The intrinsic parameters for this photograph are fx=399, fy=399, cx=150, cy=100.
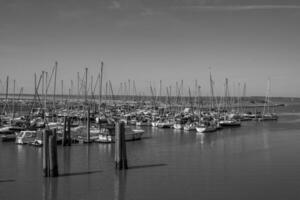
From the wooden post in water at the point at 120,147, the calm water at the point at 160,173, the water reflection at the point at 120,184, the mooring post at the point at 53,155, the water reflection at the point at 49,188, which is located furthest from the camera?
the wooden post in water at the point at 120,147

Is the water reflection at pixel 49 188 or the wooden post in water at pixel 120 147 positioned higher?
the wooden post in water at pixel 120 147

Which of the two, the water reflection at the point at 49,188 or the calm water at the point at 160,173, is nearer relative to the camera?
the water reflection at the point at 49,188

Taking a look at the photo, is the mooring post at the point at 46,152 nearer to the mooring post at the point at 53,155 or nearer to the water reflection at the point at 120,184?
the mooring post at the point at 53,155

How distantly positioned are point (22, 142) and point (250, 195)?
30.0m

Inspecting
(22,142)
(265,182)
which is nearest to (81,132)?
(22,142)

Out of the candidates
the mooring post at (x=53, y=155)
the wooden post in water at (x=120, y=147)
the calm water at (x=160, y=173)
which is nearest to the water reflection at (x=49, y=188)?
the calm water at (x=160, y=173)

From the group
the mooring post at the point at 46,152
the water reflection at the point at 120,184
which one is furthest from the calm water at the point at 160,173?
the mooring post at the point at 46,152

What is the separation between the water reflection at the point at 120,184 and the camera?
81.6 feet

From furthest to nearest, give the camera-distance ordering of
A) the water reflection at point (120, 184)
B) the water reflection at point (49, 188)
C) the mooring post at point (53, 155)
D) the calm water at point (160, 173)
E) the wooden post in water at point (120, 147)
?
the wooden post in water at point (120, 147) < the mooring post at point (53, 155) < the calm water at point (160, 173) < the water reflection at point (120, 184) < the water reflection at point (49, 188)

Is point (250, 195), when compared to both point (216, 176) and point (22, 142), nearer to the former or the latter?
point (216, 176)

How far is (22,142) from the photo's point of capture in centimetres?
4622

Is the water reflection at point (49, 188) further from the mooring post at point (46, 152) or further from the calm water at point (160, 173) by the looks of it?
the mooring post at point (46, 152)

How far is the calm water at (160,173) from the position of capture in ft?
82.9

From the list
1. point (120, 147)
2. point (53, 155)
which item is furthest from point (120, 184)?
point (53, 155)
